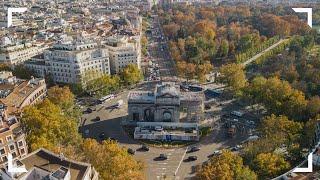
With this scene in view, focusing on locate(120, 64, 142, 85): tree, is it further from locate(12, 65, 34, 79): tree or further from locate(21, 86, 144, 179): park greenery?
locate(21, 86, 144, 179): park greenery

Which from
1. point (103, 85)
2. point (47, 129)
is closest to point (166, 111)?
point (47, 129)

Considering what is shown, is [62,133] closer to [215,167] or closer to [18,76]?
[215,167]

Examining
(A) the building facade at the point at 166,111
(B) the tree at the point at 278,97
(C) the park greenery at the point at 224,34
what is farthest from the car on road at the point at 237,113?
(C) the park greenery at the point at 224,34

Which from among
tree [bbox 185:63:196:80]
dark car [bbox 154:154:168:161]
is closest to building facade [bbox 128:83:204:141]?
dark car [bbox 154:154:168:161]

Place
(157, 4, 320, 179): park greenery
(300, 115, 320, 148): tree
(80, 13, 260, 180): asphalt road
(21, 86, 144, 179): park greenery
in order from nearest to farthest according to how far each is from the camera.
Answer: (21, 86, 144, 179): park greenery
(157, 4, 320, 179): park greenery
(300, 115, 320, 148): tree
(80, 13, 260, 180): asphalt road

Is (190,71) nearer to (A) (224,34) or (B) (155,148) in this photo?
(B) (155,148)
